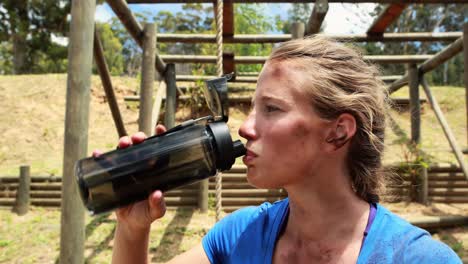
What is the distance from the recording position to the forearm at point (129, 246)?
1.29 m

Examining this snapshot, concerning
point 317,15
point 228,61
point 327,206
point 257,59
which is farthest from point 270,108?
point 257,59

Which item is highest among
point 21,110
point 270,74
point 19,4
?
point 19,4

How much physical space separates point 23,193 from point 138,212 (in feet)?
18.6

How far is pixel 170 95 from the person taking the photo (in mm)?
5848

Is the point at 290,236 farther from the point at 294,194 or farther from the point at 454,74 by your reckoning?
the point at 454,74

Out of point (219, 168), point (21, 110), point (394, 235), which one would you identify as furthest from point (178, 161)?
point (21, 110)

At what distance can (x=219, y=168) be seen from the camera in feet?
3.78

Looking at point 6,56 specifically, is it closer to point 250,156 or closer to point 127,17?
point 127,17

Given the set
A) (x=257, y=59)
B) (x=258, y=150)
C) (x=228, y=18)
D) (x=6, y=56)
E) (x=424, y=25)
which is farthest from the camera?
(x=6, y=56)

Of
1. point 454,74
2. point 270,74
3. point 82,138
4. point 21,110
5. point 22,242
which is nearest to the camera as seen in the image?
point 270,74

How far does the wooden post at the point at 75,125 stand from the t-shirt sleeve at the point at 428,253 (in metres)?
1.71

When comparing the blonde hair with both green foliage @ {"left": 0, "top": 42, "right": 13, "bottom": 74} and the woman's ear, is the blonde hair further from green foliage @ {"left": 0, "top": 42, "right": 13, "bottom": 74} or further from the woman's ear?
green foliage @ {"left": 0, "top": 42, "right": 13, "bottom": 74}

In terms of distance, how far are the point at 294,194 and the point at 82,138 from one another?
4.48 ft

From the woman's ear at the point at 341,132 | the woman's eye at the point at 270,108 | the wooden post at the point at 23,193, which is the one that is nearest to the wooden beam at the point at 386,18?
the woman's ear at the point at 341,132
